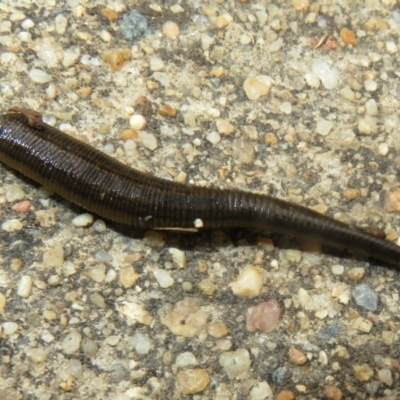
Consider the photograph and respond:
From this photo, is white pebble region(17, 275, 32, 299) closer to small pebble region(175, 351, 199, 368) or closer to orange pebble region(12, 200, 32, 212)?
orange pebble region(12, 200, 32, 212)

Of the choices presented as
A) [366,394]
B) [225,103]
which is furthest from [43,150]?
[366,394]

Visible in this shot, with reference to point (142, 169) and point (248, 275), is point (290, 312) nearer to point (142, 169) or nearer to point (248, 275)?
point (248, 275)

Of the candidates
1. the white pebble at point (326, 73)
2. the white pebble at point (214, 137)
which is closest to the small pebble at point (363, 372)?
the white pebble at point (214, 137)

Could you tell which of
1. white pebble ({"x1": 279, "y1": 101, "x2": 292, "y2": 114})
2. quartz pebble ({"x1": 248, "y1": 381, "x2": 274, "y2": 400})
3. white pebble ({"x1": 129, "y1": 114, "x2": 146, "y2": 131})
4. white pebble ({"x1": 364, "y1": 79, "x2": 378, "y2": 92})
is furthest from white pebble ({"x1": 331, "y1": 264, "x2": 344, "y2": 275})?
white pebble ({"x1": 129, "y1": 114, "x2": 146, "y2": 131})

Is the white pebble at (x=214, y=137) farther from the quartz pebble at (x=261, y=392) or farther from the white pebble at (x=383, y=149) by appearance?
the quartz pebble at (x=261, y=392)

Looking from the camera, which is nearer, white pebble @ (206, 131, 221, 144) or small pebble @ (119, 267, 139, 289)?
small pebble @ (119, 267, 139, 289)

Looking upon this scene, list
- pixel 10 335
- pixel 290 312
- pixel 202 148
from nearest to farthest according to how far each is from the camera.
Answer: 1. pixel 10 335
2. pixel 290 312
3. pixel 202 148
